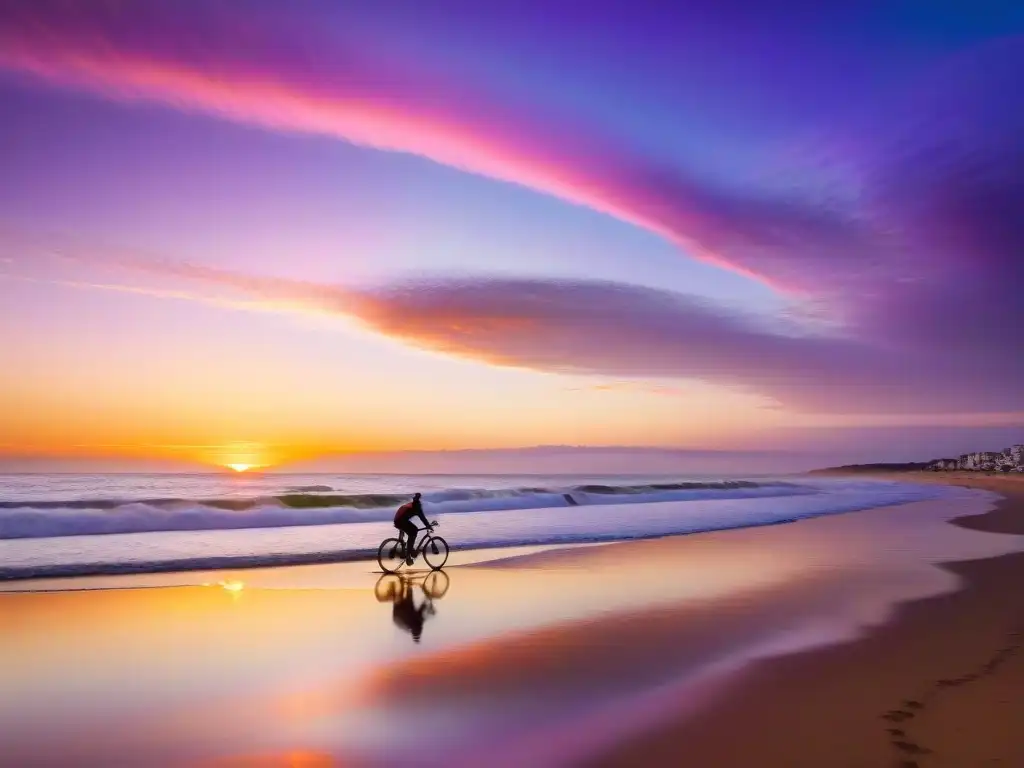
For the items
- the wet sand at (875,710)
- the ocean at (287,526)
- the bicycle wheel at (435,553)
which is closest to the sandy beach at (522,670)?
the wet sand at (875,710)

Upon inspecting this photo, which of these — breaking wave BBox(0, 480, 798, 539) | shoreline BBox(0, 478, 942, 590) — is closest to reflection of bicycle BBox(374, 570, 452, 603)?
shoreline BBox(0, 478, 942, 590)

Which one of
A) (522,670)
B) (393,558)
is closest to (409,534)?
(393,558)

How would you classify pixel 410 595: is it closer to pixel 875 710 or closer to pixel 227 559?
pixel 227 559

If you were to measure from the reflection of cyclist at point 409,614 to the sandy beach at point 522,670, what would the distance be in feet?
0.45

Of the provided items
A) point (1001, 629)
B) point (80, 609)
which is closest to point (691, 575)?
Answer: point (1001, 629)

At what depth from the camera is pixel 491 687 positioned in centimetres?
961

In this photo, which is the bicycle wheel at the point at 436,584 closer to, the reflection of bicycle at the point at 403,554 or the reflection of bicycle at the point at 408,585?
the reflection of bicycle at the point at 408,585

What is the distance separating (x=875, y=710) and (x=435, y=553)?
14.1 meters

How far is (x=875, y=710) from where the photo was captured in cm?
838

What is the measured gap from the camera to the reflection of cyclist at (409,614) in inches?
516

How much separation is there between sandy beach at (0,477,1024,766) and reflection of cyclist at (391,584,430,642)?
0.45 feet

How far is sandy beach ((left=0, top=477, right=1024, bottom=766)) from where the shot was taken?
7535mm

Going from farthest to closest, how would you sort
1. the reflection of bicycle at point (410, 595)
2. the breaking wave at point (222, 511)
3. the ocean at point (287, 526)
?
the breaking wave at point (222, 511) < the ocean at point (287, 526) < the reflection of bicycle at point (410, 595)

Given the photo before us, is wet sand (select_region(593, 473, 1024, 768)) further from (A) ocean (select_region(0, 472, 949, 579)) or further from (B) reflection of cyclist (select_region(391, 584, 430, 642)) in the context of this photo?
(A) ocean (select_region(0, 472, 949, 579))
